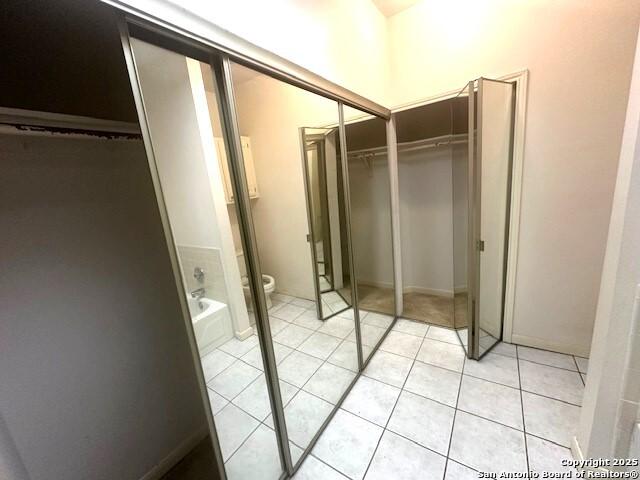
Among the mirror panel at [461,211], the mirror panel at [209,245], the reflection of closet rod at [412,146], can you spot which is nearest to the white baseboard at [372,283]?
the mirror panel at [461,211]

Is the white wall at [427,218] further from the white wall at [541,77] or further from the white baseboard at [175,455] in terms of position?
the white baseboard at [175,455]

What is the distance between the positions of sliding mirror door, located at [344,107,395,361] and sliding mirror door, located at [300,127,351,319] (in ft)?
0.64

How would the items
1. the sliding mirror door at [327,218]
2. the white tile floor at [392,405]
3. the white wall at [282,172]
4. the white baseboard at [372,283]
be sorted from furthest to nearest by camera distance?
the white baseboard at [372,283], the sliding mirror door at [327,218], the white wall at [282,172], the white tile floor at [392,405]

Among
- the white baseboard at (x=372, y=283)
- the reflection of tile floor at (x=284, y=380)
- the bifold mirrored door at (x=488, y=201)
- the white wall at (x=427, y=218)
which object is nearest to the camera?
the reflection of tile floor at (x=284, y=380)

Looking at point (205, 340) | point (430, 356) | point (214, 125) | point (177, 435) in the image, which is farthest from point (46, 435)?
point (430, 356)

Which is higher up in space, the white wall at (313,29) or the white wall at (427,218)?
the white wall at (313,29)

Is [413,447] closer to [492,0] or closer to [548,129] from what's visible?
[548,129]

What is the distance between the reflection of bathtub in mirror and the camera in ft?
3.01

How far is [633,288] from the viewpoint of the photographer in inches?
38.5

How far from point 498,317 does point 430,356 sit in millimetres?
711

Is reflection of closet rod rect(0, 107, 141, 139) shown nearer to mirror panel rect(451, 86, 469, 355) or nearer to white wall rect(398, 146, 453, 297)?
mirror panel rect(451, 86, 469, 355)

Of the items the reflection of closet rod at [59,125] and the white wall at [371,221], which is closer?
the reflection of closet rod at [59,125]

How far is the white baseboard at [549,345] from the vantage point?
194 cm

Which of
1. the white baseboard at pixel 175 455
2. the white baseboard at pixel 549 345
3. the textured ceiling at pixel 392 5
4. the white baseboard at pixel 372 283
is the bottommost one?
the white baseboard at pixel 175 455
